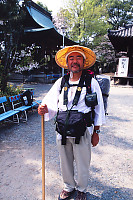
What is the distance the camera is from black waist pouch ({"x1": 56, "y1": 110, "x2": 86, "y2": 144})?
1726 mm

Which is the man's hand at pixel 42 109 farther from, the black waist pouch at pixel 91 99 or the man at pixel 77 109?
the black waist pouch at pixel 91 99

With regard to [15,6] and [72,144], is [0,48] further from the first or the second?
[72,144]

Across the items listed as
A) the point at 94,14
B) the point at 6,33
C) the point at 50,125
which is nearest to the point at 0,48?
the point at 6,33

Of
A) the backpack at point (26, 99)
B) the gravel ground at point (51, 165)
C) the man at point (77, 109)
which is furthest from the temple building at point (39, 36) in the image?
the man at point (77, 109)

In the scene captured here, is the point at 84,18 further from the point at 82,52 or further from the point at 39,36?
the point at 82,52

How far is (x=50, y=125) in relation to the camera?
16.2 feet

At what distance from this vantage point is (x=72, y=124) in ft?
5.67

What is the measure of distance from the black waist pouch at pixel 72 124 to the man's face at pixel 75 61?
51 centimetres

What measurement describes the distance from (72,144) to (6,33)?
6658 millimetres

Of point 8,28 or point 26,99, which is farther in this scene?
point 8,28

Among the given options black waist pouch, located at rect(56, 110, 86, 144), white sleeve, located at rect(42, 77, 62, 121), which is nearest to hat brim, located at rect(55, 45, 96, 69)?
white sleeve, located at rect(42, 77, 62, 121)

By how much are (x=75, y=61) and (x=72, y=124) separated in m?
0.75

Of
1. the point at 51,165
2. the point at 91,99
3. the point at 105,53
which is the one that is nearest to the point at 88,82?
the point at 91,99

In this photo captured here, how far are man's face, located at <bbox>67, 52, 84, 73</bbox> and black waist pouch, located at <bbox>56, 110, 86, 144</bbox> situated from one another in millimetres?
512
